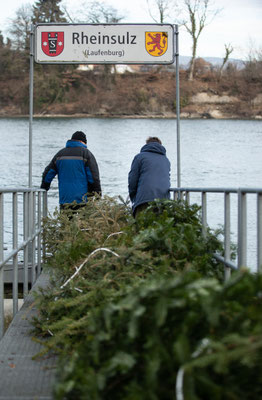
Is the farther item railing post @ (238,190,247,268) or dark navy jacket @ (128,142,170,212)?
dark navy jacket @ (128,142,170,212)

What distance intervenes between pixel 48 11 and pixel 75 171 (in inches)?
2557

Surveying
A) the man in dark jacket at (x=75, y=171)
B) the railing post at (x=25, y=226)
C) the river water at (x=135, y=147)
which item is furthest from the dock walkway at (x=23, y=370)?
the river water at (x=135, y=147)

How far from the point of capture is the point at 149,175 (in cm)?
666

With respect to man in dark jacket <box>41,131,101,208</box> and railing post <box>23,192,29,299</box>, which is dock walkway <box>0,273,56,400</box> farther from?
man in dark jacket <box>41,131,101,208</box>

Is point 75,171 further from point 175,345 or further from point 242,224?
point 175,345

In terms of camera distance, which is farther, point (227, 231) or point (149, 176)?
point (149, 176)

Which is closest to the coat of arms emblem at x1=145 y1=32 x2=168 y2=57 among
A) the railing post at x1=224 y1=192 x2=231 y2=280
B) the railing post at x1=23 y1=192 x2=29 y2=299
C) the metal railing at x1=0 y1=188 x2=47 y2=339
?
the metal railing at x1=0 y1=188 x2=47 y2=339

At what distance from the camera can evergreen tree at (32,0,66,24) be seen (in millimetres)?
67319

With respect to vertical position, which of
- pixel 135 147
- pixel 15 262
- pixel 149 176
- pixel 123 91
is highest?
pixel 123 91

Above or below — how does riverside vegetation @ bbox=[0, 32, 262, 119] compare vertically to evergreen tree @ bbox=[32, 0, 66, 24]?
below

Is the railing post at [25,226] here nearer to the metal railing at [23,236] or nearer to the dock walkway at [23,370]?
the metal railing at [23,236]

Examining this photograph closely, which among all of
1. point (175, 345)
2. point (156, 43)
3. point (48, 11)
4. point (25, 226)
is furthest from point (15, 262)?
point (48, 11)

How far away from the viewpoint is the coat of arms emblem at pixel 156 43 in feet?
24.6

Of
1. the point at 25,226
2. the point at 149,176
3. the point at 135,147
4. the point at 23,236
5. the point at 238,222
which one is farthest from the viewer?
the point at 135,147
